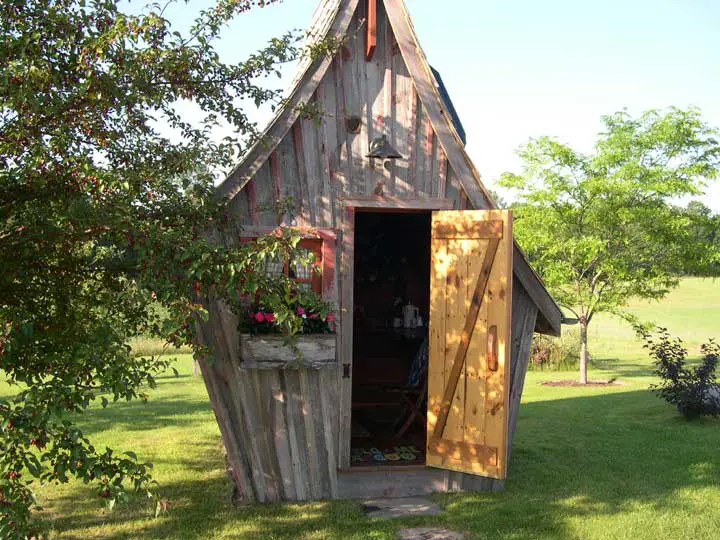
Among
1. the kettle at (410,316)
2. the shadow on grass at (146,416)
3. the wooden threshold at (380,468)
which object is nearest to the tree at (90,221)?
the wooden threshold at (380,468)

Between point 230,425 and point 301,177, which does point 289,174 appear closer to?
point 301,177

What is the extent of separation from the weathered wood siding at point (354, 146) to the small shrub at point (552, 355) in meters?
13.8

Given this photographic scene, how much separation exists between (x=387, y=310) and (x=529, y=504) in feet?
17.0

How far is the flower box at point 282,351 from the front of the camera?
652 cm

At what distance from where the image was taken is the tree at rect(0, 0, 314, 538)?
12.7ft

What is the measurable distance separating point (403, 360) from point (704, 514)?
468cm

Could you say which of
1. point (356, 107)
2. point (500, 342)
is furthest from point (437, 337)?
point (356, 107)

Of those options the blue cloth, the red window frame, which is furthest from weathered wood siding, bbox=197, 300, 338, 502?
the blue cloth

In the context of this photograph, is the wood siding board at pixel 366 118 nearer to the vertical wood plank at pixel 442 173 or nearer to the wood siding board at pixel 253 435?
the vertical wood plank at pixel 442 173

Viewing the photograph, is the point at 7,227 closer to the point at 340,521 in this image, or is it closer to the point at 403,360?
the point at 340,521

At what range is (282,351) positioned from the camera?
6.56 metres

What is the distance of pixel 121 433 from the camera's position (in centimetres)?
1135

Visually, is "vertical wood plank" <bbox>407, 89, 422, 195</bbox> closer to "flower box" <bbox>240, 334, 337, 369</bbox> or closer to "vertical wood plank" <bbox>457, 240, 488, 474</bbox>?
"vertical wood plank" <bbox>457, 240, 488, 474</bbox>

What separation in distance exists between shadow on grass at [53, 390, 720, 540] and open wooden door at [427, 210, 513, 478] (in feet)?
1.80
